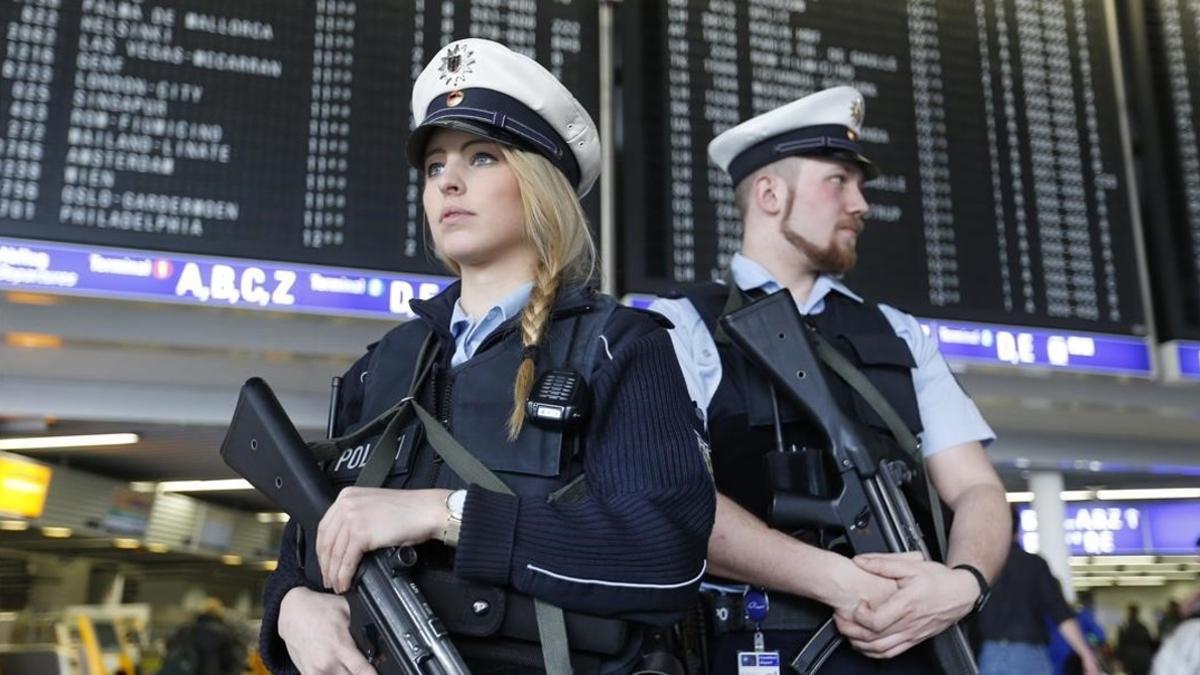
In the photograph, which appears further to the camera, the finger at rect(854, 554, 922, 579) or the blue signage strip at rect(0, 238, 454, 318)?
the blue signage strip at rect(0, 238, 454, 318)

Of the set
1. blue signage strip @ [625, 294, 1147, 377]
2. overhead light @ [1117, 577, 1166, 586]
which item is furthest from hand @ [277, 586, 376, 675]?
overhead light @ [1117, 577, 1166, 586]

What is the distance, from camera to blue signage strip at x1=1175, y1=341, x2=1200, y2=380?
13.0 feet

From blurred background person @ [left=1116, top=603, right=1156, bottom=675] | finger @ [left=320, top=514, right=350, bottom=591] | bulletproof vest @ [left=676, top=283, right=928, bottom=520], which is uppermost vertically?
bulletproof vest @ [left=676, top=283, right=928, bottom=520]

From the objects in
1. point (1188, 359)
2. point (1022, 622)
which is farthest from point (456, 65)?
point (1188, 359)

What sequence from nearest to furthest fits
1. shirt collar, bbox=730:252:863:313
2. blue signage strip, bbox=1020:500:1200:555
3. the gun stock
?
the gun stock, shirt collar, bbox=730:252:863:313, blue signage strip, bbox=1020:500:1200:555

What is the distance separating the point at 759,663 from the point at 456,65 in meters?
0.87

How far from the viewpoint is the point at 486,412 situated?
1.18m

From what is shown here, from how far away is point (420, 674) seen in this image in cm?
103

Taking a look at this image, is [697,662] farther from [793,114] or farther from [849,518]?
[793,114]

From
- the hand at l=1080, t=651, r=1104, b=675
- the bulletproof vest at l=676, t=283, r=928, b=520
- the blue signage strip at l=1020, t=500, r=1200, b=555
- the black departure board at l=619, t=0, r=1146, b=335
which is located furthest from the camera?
the blue signage strip at l=1020, t=500, r=1200, b=555

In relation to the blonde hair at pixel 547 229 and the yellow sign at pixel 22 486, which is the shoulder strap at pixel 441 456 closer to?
the blonde hair at pixel 547 229

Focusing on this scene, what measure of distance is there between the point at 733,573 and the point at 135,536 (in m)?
7.81

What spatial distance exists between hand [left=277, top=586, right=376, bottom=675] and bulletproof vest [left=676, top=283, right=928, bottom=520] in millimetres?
684

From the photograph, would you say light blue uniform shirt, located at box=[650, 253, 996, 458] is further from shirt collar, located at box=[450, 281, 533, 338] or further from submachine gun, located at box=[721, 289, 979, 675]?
shirt collar, located at box=[450, 281, 533, 338]
